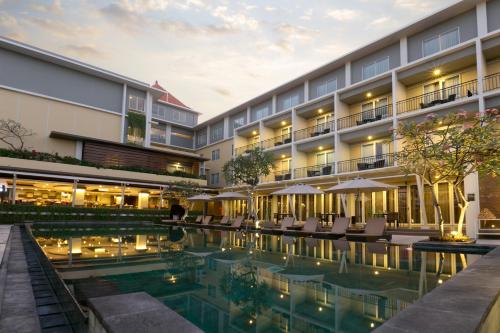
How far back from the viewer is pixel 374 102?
23625 millimetres

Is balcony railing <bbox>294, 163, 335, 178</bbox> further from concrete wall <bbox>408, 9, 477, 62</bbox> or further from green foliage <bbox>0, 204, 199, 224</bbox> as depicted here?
green foliage <bbox>0, 204, 199, 224</bbox>

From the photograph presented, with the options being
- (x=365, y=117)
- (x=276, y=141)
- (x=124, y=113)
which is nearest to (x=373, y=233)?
Result: (x=365, y=117)

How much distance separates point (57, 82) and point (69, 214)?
1296 centimetres

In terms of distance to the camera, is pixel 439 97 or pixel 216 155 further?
pixel 216 155

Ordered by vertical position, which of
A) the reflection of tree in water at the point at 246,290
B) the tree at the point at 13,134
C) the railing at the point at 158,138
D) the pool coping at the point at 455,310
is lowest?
the reflection of tree in water at the point at 246,290

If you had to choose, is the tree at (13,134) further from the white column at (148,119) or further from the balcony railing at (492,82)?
the balcony railing at (492,82)

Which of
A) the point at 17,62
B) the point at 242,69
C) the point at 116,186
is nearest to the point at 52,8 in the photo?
the point at 17,62

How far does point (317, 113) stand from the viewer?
89.2ft

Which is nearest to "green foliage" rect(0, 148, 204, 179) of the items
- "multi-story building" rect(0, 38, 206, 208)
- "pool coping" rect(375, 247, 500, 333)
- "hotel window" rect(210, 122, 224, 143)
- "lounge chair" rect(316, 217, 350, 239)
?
"multi-story building" rect(0, 38, 206, 208)

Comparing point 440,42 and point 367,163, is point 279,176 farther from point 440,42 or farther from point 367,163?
point 440,42

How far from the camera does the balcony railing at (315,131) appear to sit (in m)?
25.6

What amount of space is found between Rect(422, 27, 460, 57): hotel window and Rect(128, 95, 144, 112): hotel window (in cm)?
2567

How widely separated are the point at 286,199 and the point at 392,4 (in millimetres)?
15824

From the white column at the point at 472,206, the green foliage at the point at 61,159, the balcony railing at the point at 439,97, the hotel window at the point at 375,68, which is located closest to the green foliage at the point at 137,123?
the green foliage at the point at 61,159
